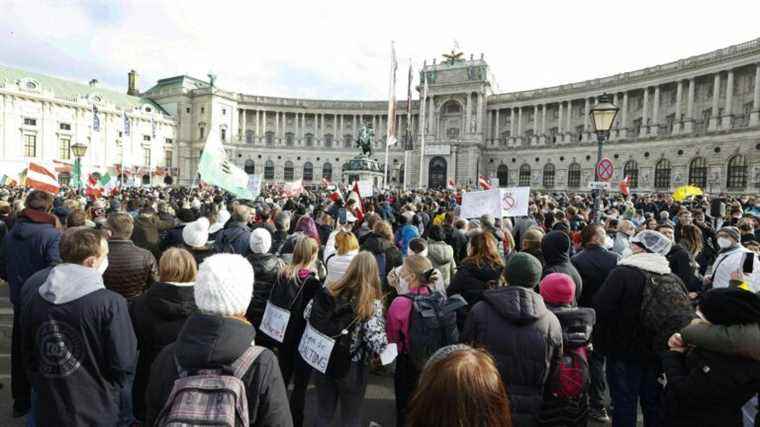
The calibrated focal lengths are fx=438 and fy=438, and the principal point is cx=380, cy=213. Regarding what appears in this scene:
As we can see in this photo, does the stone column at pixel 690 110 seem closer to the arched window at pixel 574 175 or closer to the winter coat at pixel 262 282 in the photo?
the arched window at pixel 574 175

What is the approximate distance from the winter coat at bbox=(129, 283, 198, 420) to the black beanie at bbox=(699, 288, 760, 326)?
3.94 metres

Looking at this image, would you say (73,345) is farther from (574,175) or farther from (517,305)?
(574,175)

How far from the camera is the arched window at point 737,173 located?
38000 mm

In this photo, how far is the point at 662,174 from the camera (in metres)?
46.8

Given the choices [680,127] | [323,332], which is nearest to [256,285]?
[323,332]

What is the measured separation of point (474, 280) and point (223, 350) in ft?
10.7

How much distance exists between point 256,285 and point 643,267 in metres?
4.09

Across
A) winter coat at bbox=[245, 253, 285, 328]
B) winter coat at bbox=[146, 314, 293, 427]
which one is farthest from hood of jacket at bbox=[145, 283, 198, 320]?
winter coat at bbox=[146, 314, 293, 427]

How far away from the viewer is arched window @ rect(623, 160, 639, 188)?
1929 inches

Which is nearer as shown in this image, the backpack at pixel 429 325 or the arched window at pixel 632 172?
the backpack at pixel 429 325

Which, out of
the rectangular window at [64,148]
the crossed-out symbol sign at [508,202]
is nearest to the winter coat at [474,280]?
the crossed-out symbol sign at [508,202]

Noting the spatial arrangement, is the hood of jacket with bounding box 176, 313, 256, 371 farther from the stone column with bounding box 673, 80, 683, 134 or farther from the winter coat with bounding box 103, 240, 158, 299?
the stone column with bounding box 673, 80, 683, 134

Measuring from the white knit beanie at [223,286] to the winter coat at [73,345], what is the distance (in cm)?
127

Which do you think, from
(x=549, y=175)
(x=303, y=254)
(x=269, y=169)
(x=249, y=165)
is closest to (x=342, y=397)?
(x=303, y=254)
